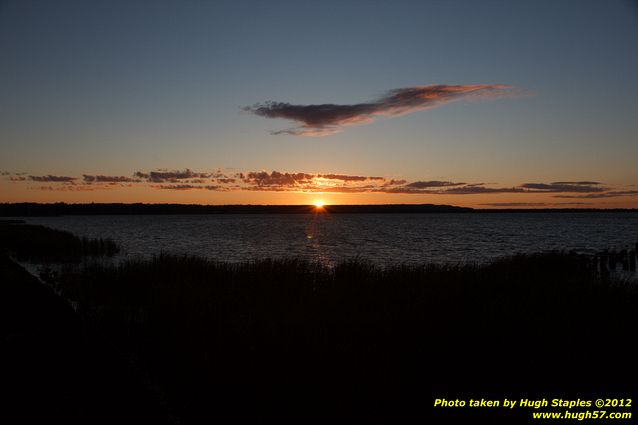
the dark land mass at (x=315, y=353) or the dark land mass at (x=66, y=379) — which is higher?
the dark land mass at (x=66, y=379)

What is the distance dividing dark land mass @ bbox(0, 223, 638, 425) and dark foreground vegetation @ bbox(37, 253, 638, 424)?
0.04 meters

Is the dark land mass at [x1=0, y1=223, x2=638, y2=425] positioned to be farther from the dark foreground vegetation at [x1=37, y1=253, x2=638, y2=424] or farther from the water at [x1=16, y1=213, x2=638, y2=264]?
the water at [x1=16, y1=213, x2=638, y2=264]

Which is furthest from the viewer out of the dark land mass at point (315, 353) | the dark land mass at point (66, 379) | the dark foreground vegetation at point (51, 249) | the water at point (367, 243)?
the water at point (367, 243)

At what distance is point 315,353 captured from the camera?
30.4 feet

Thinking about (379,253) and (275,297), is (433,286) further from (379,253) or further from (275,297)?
(379,253)

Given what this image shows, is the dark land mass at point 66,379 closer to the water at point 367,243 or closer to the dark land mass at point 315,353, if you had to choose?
the dark land mass at point 315,353

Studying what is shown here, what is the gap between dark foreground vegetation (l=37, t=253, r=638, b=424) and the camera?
7684 mm

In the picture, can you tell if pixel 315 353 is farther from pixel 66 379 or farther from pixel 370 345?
pixel 66 379

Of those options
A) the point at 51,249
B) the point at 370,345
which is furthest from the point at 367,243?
the point at 370,345

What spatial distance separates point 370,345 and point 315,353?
1398 mm

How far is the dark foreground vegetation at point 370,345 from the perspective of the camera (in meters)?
7.68

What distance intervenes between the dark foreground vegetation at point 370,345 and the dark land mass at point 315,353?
0.04 metres

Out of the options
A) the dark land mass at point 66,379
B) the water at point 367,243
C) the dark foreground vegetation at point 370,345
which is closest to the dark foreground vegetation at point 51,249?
the water at point 367,243

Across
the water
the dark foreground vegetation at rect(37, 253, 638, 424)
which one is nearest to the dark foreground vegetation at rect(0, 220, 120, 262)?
the water
